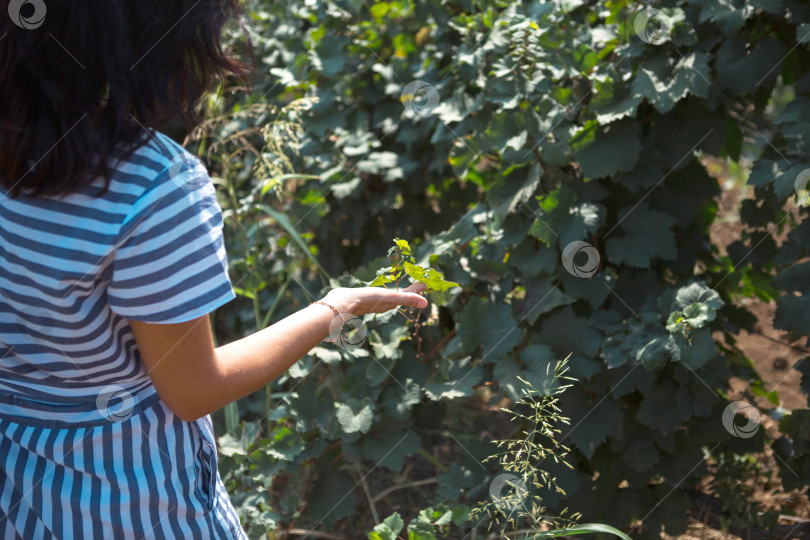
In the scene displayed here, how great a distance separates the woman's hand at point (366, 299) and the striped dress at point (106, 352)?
0.22 meters

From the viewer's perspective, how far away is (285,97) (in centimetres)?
269

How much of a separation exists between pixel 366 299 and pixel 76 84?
0.50 meters

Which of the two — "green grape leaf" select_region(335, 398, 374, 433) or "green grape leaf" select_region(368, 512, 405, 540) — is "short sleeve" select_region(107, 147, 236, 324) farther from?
"green grape leaf" select_region(335, 398, 374, 433)

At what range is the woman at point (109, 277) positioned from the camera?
2.93 feet

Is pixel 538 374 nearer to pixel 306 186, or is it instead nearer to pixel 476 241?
pixel 476 241

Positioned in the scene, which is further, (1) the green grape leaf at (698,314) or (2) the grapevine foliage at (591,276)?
(2) the grapevine foliage at (591,276)

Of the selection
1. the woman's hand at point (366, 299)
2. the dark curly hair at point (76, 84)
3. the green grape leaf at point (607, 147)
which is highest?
the dark curly hair at point (76, 84)

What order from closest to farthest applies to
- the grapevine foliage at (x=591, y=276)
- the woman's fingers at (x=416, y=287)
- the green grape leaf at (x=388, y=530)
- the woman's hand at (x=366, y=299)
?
the woman's hand at (x=366, y=299) < the woman's fingers at (x=416, y=287) < the green grape leaf at (x=388, y=530) < the grapevine foliage at (x=591, y=276)

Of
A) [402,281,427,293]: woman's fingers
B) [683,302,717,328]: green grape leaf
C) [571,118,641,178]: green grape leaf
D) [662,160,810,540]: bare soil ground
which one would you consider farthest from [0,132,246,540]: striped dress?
[662,160,810,540]: bare soil ground

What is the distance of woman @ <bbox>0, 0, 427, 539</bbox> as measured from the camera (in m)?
0.89

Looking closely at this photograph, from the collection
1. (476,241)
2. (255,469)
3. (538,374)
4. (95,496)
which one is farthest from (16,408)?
(476,241)

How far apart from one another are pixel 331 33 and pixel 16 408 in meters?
1.78

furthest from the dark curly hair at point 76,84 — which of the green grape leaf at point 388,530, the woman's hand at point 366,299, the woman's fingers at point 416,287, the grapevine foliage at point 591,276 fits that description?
the green grape leaf at point 388,530

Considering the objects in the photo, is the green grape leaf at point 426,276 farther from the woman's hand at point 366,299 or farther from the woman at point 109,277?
the woman at point 109,277
